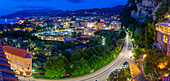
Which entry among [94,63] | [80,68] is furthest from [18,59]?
[94,63]

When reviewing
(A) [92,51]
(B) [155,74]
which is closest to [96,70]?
(A) [92,51]

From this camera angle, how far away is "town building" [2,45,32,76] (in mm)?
9672

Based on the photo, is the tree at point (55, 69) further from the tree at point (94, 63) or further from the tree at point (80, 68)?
the tree at point (94, 63)

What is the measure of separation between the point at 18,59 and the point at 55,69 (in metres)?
2.32

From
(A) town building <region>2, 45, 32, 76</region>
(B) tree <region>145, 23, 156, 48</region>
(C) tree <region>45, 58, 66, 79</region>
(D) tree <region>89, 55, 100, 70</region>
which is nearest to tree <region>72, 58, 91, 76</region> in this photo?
(D) tree <region>89, 55, 100, 70</region>

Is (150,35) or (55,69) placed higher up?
(150,35)

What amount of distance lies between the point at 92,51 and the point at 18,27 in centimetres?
3798

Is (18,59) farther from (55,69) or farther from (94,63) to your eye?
(94,63)

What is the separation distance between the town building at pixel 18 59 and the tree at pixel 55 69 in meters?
1.30

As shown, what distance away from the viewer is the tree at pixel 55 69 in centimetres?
991

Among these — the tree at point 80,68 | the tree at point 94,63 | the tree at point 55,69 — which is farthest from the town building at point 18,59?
the tree at point 94,63

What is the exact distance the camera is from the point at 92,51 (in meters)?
13.5

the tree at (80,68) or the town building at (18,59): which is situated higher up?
the town building at (18,59)

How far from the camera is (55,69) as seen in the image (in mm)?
9969
